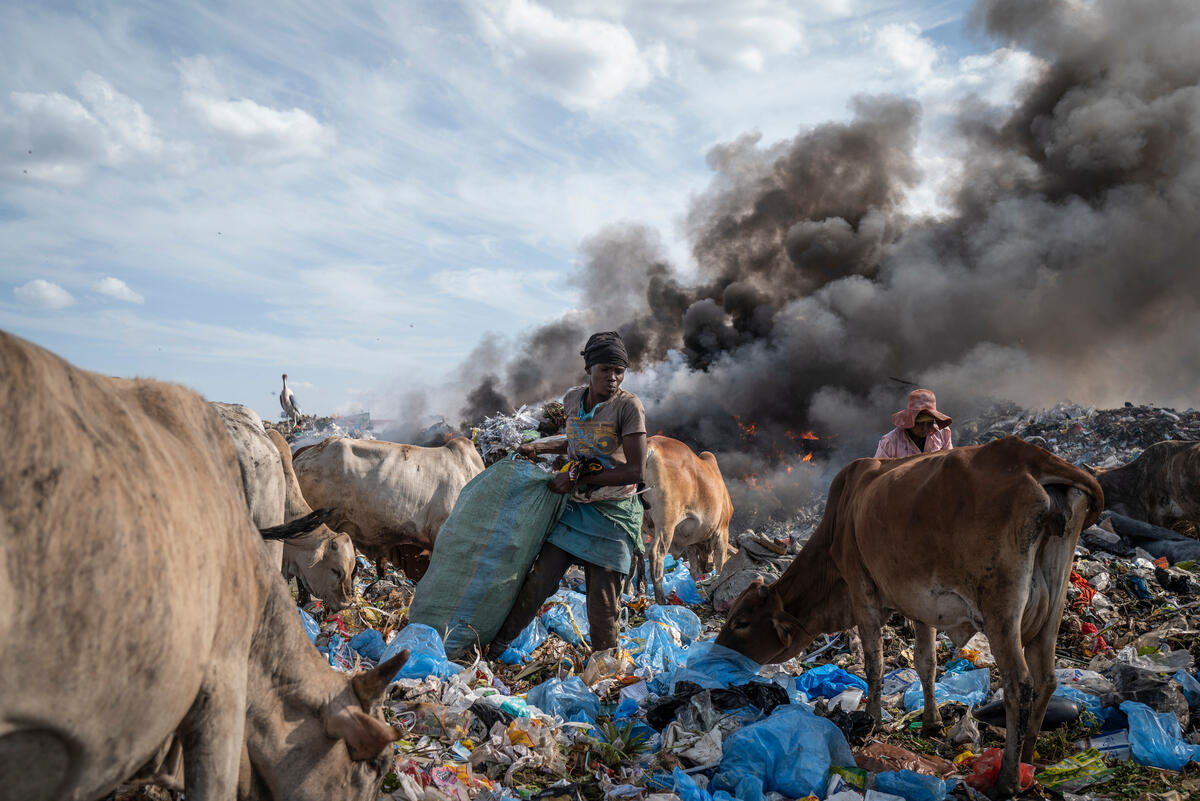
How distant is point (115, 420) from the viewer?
1.95m

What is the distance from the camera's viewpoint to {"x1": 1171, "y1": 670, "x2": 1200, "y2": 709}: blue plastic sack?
15.3 ft

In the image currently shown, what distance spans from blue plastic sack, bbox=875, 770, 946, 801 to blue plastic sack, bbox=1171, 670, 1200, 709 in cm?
217

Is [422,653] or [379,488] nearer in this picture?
[422,653]

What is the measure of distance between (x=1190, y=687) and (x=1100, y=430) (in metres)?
12.8

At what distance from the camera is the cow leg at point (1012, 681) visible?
12.3 feet

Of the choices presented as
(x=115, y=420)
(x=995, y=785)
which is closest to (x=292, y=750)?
(x=115, y=420)

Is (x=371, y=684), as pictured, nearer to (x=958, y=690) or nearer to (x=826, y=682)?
(x=826, y=682)

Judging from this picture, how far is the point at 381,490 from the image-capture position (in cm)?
887

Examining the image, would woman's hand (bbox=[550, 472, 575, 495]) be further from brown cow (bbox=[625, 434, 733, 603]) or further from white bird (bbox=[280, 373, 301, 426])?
white bird (bbox=[280, 373, 301, 426])

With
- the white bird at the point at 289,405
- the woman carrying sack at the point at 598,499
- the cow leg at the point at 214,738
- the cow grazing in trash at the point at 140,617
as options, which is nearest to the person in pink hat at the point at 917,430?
the woman carrying sack at the point at 598,499

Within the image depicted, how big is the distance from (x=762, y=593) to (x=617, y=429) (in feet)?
5.22

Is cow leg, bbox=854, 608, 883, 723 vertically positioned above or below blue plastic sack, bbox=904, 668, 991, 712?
above

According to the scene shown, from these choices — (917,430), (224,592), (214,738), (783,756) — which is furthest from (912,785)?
(917,430)

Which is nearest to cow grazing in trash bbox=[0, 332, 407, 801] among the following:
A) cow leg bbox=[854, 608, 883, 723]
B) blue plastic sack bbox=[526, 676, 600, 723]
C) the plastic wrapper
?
blue plastic sack bbox=[526, 676, 600, 723]
